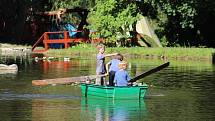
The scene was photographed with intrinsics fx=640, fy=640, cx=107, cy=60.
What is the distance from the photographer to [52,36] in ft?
223

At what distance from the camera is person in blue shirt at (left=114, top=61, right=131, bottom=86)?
23.3m

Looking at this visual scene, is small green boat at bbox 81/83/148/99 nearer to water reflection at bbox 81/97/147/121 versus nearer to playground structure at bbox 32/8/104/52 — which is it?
water reflection at bbox 81/97/147/121

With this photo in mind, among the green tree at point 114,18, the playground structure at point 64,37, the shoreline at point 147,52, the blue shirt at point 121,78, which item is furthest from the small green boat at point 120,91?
the playground structure at point 64,37

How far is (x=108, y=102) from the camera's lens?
23.2 m

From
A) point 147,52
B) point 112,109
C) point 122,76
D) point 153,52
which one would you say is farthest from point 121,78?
point 147,52

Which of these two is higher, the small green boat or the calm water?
the small green boat

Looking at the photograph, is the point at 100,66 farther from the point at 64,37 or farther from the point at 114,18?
the point at 64,37

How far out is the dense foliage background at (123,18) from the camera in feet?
187

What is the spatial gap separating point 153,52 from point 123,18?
610cm

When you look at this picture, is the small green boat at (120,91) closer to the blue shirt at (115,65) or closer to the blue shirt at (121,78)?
the blue shirt at (121,78)

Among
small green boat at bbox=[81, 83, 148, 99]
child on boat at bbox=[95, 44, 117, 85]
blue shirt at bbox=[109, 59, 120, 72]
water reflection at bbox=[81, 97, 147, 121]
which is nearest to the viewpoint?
water reflection at bbox=[81, 97, 147, 121]

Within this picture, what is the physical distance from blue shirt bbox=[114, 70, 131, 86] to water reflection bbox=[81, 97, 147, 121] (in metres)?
0.67

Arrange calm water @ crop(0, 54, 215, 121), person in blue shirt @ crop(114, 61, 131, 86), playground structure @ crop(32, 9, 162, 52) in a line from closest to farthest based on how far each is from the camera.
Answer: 1. calm water @ crop(0, 54, 215, 121)
2. person in blue shirt @ crop(114, 61, 131, 86)
3. playground structure @ crop(32, 9, 162, 52)

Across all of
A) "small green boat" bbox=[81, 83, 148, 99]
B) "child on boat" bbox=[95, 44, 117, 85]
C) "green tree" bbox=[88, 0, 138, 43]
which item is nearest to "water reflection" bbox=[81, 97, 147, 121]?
"small green boat" bbox=[81, 83, 148, 99]
